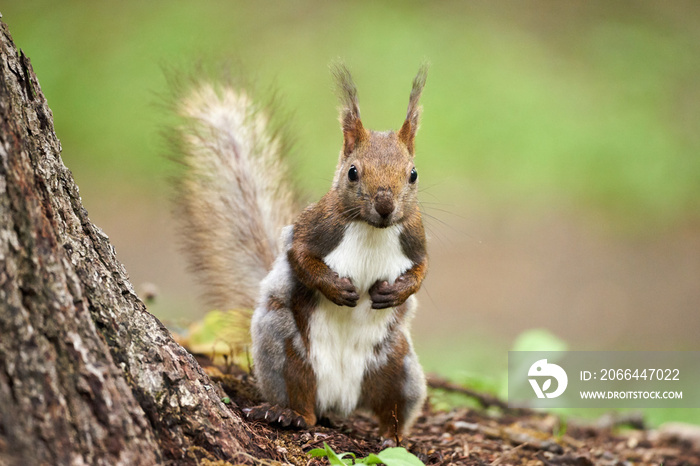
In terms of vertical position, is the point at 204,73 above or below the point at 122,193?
below

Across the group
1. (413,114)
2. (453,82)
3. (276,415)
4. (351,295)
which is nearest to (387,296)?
(351,295)

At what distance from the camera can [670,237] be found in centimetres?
687

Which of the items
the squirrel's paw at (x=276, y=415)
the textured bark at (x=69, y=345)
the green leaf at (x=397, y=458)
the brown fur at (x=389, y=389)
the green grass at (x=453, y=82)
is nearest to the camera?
the textured bark at (x=69, y=345)

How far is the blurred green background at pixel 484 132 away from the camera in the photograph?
5906 mm

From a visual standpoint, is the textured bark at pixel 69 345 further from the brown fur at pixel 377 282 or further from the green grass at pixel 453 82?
the green grass at pixel 453 82

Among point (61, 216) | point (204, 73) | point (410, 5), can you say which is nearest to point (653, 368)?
point (204, 73)

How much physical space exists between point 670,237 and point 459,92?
8.69ft

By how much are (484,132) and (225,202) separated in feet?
16.5

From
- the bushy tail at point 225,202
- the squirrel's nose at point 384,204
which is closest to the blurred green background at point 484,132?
the bushy tail at point 225,202

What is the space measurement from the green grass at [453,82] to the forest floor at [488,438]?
128 inches

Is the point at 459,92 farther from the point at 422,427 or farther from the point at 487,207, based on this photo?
the point at 422,427

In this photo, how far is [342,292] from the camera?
7.30ft

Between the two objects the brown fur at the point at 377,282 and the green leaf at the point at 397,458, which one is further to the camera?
the brown fur at the point at 377,282

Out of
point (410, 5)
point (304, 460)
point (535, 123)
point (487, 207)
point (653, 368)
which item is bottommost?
point (304, 460)
